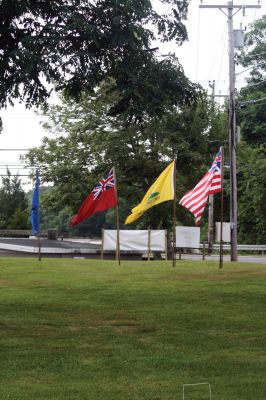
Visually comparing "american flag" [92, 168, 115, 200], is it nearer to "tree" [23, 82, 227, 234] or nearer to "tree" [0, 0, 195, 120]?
"tree" [0, 0, 195, 120]

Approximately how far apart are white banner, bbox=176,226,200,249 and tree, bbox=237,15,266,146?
21.1 m

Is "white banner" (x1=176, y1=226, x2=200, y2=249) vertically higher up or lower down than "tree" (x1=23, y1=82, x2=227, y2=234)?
lower down

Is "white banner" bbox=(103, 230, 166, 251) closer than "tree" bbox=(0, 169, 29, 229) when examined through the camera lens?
Yes

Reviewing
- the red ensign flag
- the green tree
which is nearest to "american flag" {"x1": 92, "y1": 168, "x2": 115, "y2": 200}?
the red ensign flag

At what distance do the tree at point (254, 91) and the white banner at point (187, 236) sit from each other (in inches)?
830

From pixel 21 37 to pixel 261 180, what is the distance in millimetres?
39789

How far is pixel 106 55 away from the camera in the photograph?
39.7 ft

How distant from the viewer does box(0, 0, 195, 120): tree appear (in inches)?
429

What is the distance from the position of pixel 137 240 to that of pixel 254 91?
25.7m

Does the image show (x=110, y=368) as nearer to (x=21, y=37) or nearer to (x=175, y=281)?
(x=21, y=37)

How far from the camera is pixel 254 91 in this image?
54.4 meters

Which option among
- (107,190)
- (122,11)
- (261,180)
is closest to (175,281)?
(107,190)

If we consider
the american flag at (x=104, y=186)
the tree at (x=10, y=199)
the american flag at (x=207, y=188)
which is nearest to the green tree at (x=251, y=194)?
the tree at (x=10, y=199)

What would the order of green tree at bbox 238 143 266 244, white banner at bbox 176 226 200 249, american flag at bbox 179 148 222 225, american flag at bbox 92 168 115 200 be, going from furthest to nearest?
green tree at bbox 238 143 266 244 < white banner at bbox 176 226 200 249 < american flag at bbox 92 168 115 200 < american flag at bbox 179 148 222 225
